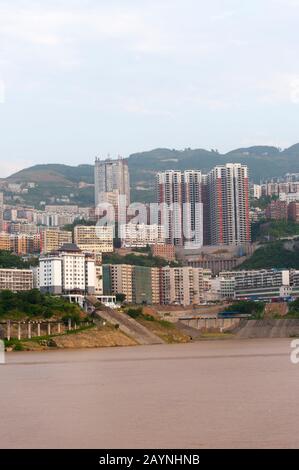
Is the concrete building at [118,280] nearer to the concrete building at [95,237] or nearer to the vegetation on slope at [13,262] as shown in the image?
the vegetation on slope at [13,262]

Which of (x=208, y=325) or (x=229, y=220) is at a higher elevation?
(x=229, y=220)

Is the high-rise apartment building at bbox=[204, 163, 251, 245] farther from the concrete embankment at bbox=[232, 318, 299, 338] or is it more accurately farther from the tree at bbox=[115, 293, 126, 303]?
the concrete embankment at bbox=[232, 318, 299, 338]

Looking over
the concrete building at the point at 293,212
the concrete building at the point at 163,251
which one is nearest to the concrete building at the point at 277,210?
the concrete building at the point at 293,212

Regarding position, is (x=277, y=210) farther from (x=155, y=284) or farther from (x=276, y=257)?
(x=155, y=284)

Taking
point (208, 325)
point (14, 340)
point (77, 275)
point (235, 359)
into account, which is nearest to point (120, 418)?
point (235, 359)

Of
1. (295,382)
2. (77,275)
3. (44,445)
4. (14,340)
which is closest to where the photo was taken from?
(44,445)

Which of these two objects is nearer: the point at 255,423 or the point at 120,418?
the point at 255,423

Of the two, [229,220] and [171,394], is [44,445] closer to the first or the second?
[171,394]

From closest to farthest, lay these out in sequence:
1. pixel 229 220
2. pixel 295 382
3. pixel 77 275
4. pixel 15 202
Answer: pixel 295 382, pixel 77 275, pixel 229 220, pixel 15 202
